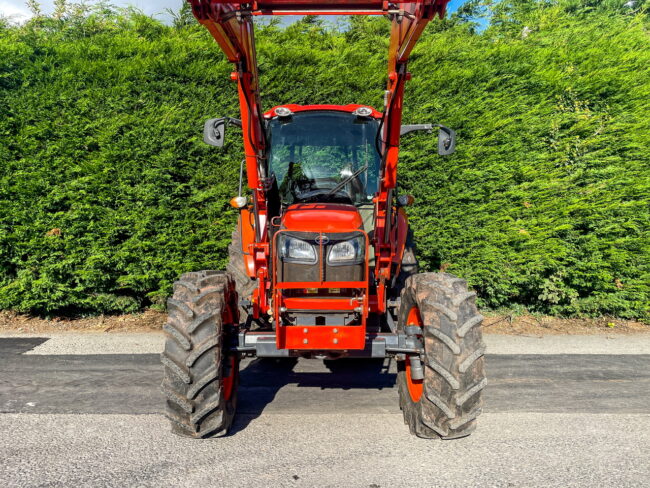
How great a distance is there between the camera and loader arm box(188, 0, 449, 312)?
2920mm

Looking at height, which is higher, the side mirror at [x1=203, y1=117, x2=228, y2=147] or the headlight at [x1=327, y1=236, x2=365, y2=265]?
the side mirror at [x1=203, y1=117, x2=228, y2=147]

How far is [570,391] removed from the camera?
4379 mm

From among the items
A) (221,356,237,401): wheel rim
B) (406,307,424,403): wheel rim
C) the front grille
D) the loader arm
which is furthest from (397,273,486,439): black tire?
(221,356,237,401): wheel rim

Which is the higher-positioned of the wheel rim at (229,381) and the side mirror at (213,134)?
the side mirror at (213,134)

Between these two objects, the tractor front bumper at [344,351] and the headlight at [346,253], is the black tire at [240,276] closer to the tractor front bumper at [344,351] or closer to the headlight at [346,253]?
the tractor front bumper at [344,351]

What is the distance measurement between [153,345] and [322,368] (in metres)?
2.15

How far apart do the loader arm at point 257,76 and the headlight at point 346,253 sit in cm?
45

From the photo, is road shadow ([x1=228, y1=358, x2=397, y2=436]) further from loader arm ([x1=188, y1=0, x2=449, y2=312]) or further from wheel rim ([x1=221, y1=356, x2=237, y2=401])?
loader arm ([x1=188, y1=0, x2=449, y2=312])

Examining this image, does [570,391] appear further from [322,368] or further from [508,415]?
[322,368]

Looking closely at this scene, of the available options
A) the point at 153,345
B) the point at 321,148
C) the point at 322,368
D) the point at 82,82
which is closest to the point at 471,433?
the point at 322,368

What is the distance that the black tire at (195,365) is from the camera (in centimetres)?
320

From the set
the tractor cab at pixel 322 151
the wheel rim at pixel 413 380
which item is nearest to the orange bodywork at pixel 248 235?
the tractor cab at pixel 322 151

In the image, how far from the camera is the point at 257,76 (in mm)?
3727

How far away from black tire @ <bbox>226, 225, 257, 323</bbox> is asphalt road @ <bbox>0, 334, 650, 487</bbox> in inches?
29.0
